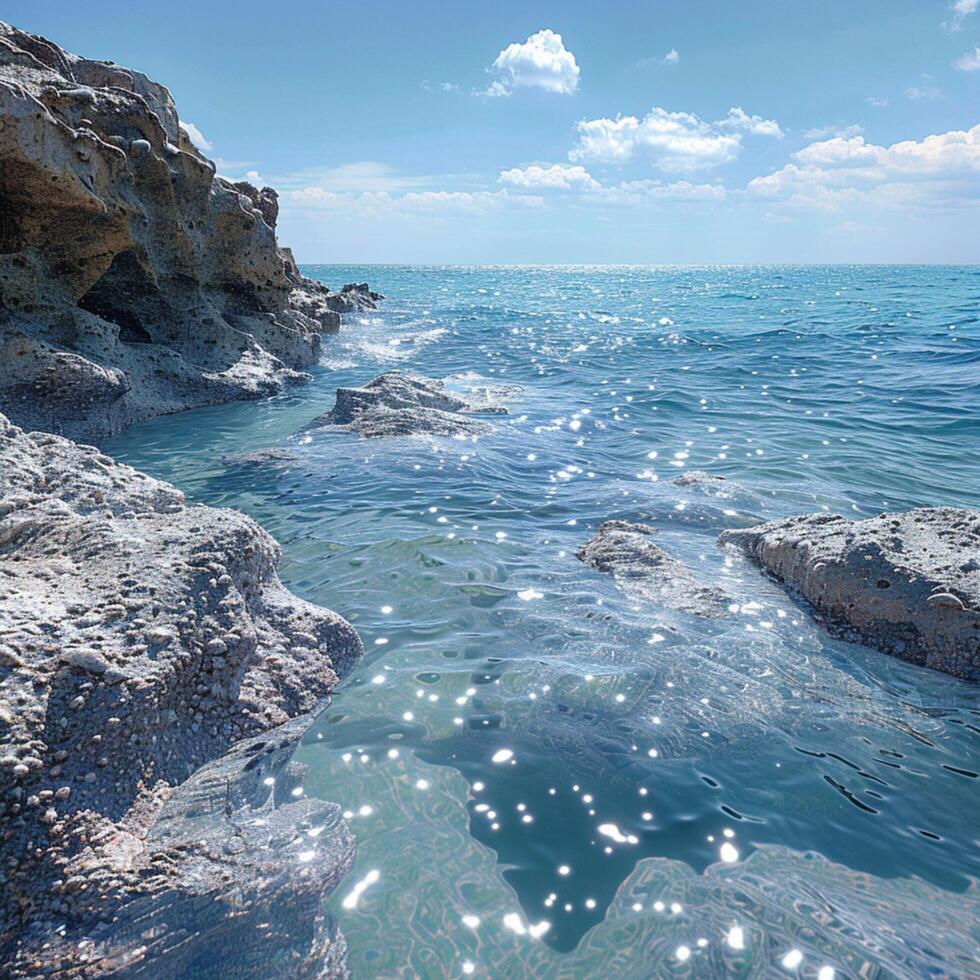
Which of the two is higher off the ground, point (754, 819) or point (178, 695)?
point (178, 695)

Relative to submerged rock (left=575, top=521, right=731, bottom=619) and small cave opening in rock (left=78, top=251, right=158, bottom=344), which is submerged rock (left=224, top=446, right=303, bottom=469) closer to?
submerged rock (left=575, top=521, right=731, bottom=619)

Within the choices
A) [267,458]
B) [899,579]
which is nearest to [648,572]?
[899,579]

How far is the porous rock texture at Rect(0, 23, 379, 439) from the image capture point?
8.67 metres

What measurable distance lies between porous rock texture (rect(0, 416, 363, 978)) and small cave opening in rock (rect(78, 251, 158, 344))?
30.3 feet

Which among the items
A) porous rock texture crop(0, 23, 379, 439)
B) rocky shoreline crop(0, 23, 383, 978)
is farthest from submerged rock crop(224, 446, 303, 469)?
rocky shoreline crop(0, 23, 383, 978)

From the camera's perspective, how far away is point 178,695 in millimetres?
3086

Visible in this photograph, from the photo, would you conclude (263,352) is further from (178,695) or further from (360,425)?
(178,695)

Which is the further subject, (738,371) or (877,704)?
(738,371)

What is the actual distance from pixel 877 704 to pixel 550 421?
8.71 metres

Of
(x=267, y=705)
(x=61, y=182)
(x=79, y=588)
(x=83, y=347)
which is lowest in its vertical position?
(x=267, y=705)

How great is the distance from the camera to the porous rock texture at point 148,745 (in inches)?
89.8

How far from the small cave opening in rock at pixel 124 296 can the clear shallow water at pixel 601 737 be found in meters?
4.10

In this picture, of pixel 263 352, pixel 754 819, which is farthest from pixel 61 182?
pixel 754 819

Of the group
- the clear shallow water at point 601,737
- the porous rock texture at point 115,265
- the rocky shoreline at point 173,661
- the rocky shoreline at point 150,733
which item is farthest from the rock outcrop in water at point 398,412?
the rocky shoreline at point 150,733
